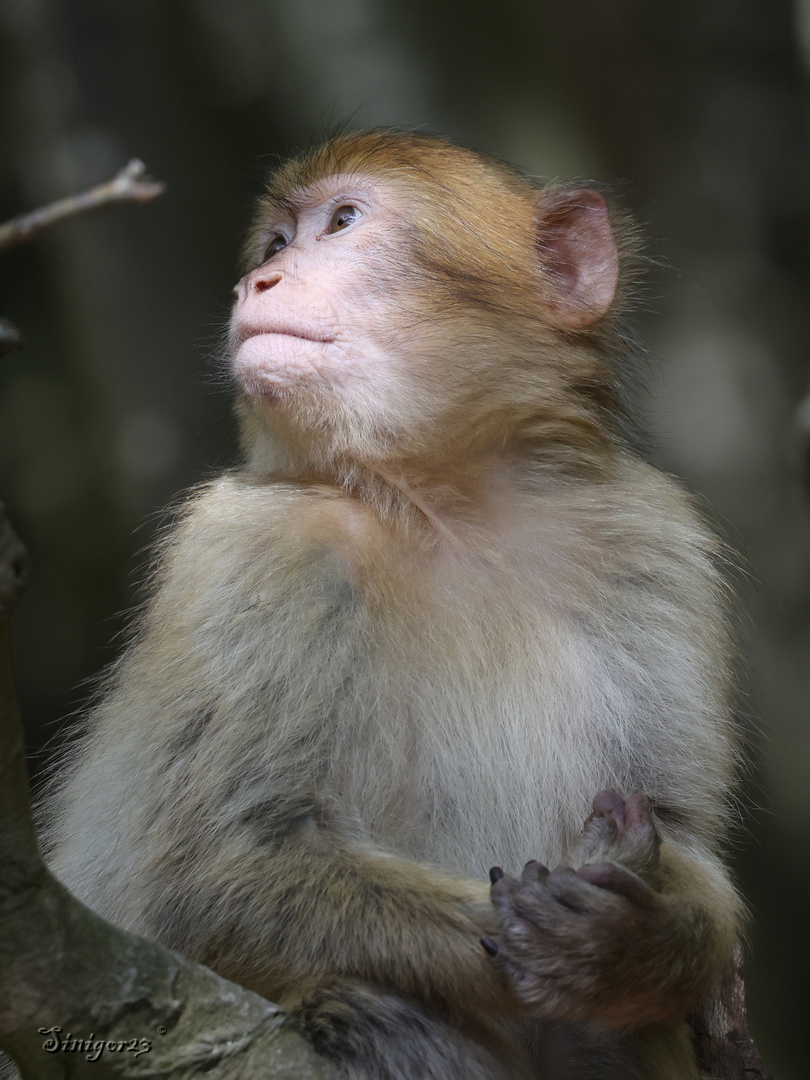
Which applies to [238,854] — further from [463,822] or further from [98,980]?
[98,980]

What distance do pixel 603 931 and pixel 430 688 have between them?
2.40 feet

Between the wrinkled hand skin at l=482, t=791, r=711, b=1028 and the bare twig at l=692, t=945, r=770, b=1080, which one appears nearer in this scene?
the wrinkled hand skin at l=482, t=791, r=711, b=1028

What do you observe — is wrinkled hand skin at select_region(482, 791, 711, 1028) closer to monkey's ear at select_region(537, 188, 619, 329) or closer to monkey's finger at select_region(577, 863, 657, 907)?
monkey's finger at select_region(577, 863, 657, 907)

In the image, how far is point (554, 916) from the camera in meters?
2.57

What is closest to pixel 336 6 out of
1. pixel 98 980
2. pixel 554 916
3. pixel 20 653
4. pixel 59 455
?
pixel 59 455

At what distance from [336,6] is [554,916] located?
5.41 metres

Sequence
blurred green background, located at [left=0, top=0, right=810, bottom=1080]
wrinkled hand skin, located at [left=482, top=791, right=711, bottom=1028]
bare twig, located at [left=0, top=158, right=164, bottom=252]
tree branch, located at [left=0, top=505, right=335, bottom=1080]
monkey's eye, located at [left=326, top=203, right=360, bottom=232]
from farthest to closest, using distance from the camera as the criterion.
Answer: blurred green background, located at [left=0, top=0, right=810, bottom=1080]
monkey's eye, located at [left=326, top=203, right=360, bottom=232]
wrinkled hand skin, located at [left=482, top=791, right=711, bottom=1028]
tree branch, located at [left=0, top=505, right=335, bottom=1080]
bare twig, located at [left=0, top=158, right=164, bottom=252]

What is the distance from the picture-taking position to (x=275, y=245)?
13.0ft

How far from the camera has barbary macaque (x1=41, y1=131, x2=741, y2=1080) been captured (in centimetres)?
265

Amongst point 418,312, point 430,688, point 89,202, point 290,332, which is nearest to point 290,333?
Result: point 290,332

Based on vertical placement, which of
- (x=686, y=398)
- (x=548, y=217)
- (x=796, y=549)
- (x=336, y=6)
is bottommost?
(x=796, y=549)

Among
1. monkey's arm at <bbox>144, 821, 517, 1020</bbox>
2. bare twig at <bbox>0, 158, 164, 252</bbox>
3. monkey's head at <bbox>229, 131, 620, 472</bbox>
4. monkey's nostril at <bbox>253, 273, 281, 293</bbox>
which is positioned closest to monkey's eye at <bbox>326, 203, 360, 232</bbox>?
monkey's head at <bbox>229, 131, 620, 472</bbox>

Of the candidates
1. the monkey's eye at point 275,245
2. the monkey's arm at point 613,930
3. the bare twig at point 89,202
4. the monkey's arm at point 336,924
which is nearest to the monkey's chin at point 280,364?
the monkey's eye at point 275,245
